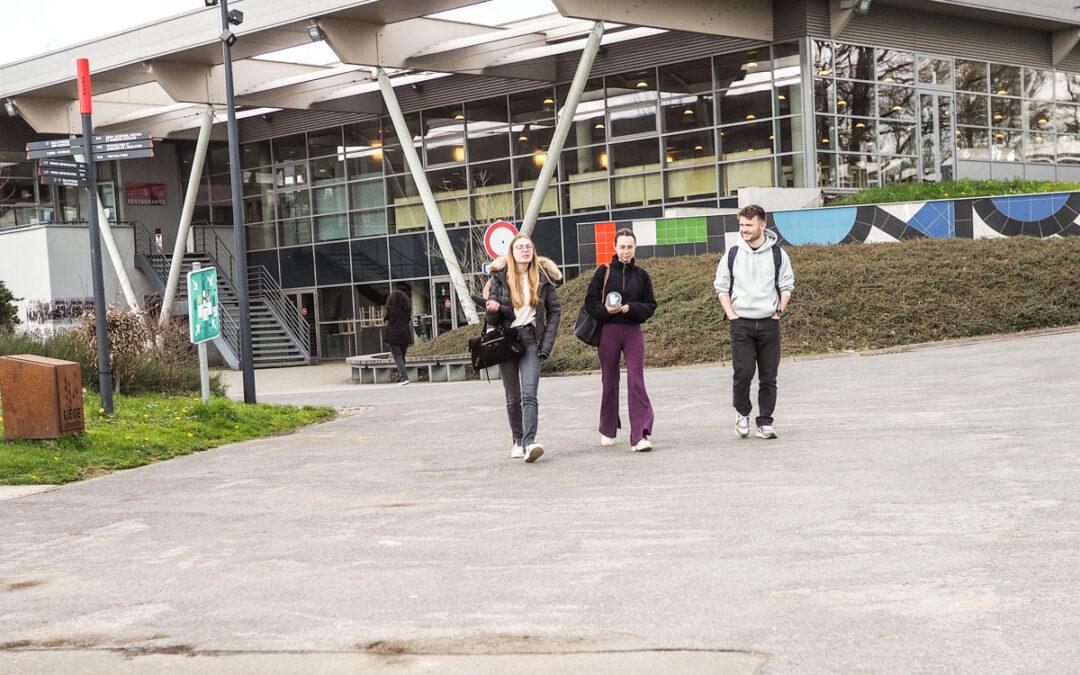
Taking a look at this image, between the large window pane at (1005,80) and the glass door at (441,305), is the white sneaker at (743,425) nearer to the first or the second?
the large window pane at (1005,80)

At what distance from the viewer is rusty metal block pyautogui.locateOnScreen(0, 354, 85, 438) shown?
1130cm

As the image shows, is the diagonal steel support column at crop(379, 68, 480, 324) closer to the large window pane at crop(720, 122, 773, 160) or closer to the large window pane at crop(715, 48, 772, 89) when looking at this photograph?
the large window pane at crop(720, 122, 773, 160)

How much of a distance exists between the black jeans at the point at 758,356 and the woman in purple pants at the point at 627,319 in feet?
2.57

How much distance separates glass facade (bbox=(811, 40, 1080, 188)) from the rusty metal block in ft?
67.9

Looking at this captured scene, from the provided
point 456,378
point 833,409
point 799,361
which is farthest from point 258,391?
point 833,409

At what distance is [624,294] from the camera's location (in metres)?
10.2

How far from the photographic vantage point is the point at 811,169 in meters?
28.3

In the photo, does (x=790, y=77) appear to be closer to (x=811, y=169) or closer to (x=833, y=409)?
(x=811, y=169)

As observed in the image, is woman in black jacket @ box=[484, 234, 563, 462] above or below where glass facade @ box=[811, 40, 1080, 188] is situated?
below

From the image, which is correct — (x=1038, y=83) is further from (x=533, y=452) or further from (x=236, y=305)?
(x=533, y=452)

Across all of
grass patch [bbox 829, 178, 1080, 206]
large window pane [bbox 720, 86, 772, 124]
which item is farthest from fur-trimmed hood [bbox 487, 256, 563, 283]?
large window pane [bbox 720, 86, 772, 124]

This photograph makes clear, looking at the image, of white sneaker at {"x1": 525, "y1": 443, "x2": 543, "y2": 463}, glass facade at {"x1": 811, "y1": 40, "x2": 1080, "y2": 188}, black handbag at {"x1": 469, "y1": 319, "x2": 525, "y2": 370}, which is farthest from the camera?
glass facade at {"x1": 811, "y1": 40, "x2": 1080, "y2": 188}

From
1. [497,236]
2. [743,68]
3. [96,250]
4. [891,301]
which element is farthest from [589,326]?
[743,68]

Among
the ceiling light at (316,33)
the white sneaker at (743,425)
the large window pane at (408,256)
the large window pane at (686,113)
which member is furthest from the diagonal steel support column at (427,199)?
the white sneaker at (743,425)
